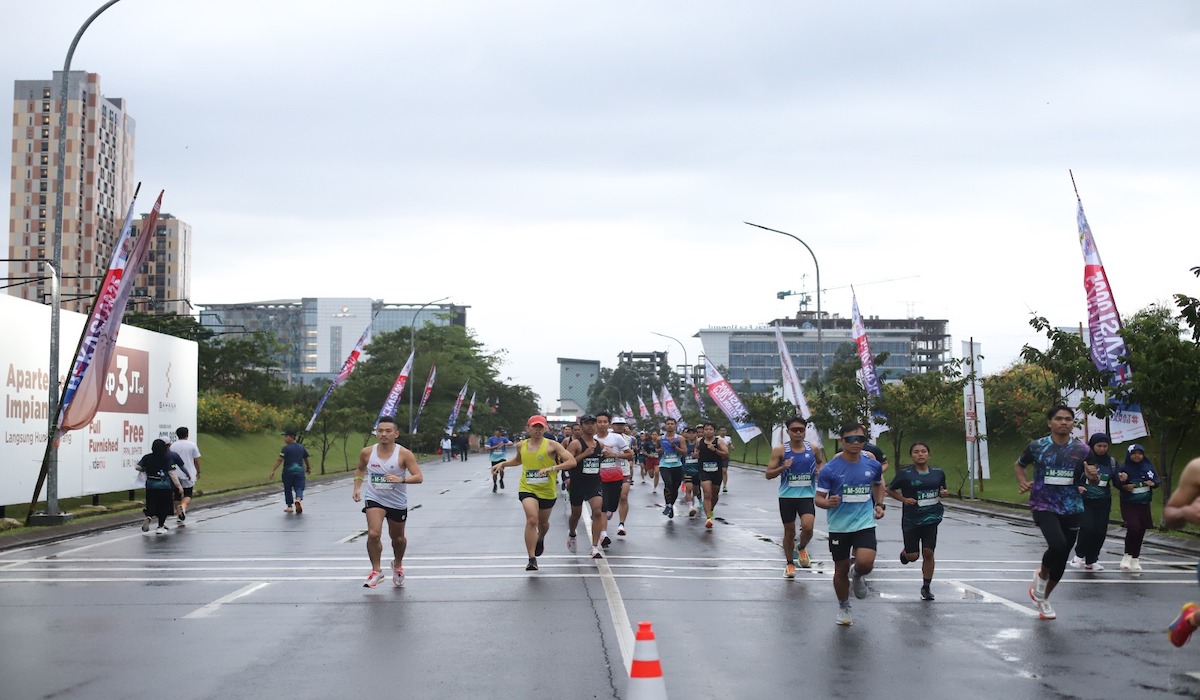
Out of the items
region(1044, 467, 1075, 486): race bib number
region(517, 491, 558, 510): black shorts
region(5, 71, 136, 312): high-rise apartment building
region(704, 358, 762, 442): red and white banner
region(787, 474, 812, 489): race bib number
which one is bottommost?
region(517, 491, 558, 510): black shorts

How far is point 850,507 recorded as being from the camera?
10.6 meters

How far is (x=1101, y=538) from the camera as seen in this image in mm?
14742

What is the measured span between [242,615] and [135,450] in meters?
18.5

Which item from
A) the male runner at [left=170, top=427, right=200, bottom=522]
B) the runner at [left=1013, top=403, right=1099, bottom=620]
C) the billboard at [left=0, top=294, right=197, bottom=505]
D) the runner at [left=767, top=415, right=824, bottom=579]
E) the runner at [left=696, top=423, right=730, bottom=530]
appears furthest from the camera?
the billboard at [left=0, top=294, right=197, bottom=505]

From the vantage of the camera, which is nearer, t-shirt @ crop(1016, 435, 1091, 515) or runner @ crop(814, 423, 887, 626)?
runner @ crop(814, 423, 887, 626)

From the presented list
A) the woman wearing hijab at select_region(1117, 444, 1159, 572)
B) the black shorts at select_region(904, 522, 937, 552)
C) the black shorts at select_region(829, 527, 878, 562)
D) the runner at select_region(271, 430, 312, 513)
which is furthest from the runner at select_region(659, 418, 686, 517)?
the black shorts at select_region(829, 527, 878, 562)

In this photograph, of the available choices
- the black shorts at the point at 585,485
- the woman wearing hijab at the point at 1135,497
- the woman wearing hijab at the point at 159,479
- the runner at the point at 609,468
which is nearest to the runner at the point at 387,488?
the black shorts at the point at 585,485

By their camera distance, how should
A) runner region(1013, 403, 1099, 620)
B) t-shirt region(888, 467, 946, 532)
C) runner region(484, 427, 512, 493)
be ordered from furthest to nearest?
runner region(484, 427, 512, 493) < t-shirt region(888, 467, 946, 532) < runner region(1013, 403, 1099, 620)

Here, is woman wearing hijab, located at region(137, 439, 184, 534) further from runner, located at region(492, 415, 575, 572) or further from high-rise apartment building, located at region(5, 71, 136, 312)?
high-rise apartment building, located at region(5, 71, 136, 312)

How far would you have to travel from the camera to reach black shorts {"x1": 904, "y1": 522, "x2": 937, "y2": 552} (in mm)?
11969

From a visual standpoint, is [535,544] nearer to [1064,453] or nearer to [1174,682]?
[1064,453]

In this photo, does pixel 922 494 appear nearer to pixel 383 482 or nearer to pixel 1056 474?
pixel 1056 474

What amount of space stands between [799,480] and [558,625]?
4863mm

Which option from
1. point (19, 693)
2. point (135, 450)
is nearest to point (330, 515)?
point (135, 450)
